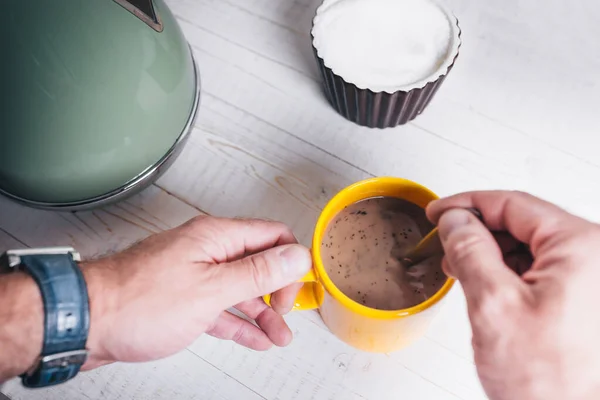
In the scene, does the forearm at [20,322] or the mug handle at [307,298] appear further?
the mug handle at [307,298]

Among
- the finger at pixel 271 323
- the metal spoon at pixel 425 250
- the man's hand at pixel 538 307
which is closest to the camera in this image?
the man's hand at pixel 538 307

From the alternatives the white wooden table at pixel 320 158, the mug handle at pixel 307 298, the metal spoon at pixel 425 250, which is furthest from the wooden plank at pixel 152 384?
the metal spoon at pixel 425 250

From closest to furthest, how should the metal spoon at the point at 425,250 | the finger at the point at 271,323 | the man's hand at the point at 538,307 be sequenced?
1. the man's hand at the point at 538,307
2. the metal spoon at the point at 425,250
3. the finger at the point at 271,323

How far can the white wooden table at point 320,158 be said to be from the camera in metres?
0.58

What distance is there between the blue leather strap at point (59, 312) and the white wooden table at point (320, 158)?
15 centimetres

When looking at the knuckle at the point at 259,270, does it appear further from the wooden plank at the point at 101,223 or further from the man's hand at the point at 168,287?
the wooden plank at the point at 101,223

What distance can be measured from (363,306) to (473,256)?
0.09 m

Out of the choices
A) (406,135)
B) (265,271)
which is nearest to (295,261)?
(265,271)

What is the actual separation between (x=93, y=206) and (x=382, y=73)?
0.34 m

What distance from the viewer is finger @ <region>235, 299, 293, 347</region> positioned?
574 millimetres

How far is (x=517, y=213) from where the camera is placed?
42 cm

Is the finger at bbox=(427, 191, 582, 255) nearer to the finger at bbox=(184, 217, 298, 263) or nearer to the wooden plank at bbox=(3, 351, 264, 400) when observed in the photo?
the finger at bbox=(184, 217, 298, 263)

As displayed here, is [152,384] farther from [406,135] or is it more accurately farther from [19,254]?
[406,135]

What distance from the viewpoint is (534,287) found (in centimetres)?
38
